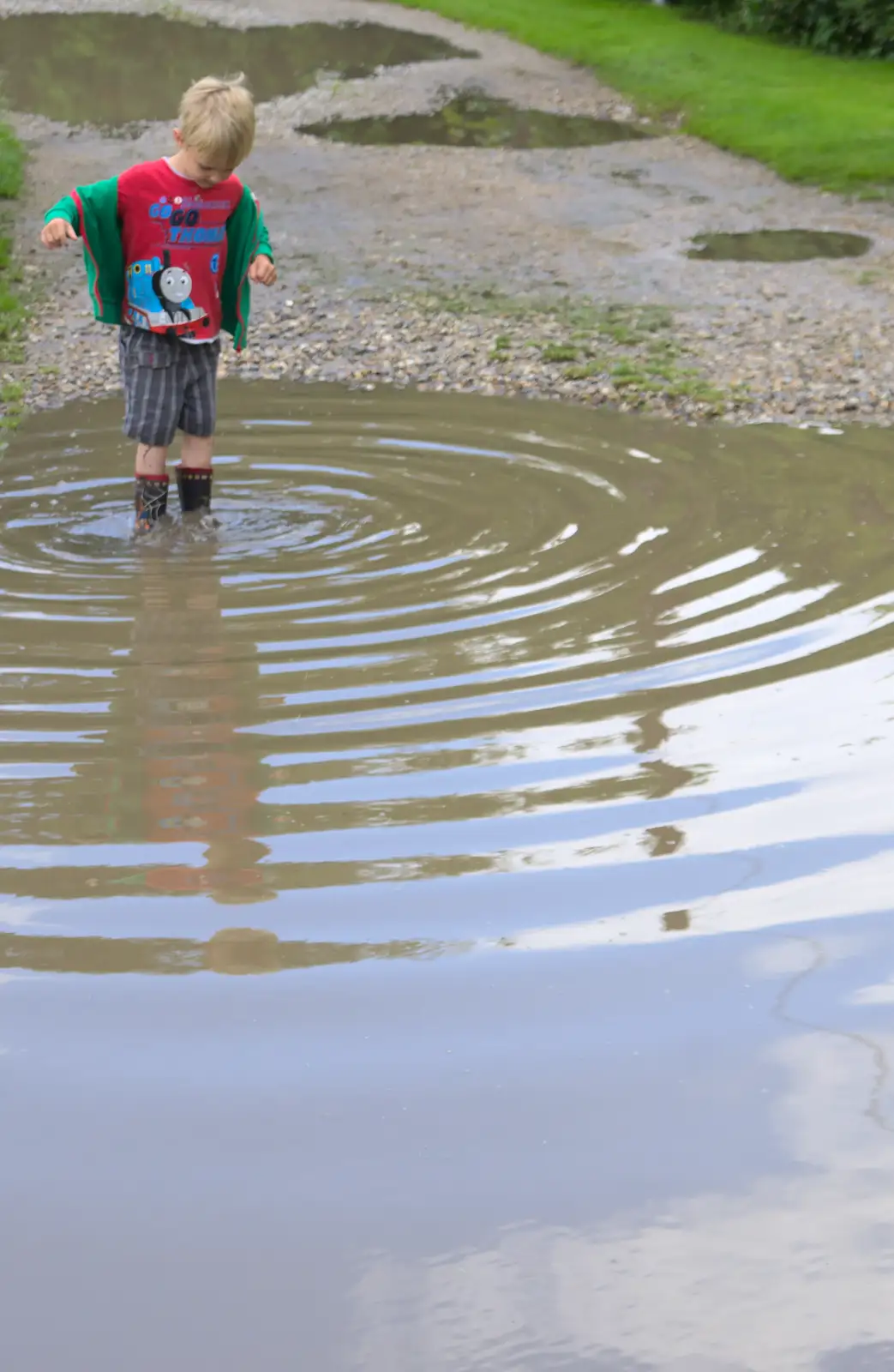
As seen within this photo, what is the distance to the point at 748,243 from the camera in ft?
40.6

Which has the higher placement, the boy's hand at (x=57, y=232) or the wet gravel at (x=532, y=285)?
the wet gravel at (x=532, y=285)

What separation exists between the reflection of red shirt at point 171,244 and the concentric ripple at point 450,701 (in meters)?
0.74

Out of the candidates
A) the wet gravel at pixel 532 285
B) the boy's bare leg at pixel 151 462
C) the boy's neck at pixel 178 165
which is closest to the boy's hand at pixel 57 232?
the boy's neck at pixel 178 165

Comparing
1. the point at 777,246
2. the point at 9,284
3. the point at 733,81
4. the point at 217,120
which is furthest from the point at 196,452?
the point at 733,81

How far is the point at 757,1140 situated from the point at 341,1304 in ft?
2.34

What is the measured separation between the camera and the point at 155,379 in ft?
20.7

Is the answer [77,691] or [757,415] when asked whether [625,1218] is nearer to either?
[77,691]

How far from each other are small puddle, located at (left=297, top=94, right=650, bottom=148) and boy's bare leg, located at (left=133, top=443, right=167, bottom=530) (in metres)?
11.2

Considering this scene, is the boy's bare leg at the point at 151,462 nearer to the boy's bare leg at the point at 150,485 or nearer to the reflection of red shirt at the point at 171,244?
the boy's bare leg at the point at 150,485

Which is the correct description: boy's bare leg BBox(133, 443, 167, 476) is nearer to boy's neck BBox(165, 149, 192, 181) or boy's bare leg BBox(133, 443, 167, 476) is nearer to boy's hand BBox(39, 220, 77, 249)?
boy's hand BBox(39, 220, 77, 249)

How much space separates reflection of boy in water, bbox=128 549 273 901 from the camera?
367cm

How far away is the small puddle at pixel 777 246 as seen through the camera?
1179 cm

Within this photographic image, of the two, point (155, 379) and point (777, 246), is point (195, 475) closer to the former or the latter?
point (155, 379)

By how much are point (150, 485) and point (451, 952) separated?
340 centimetres
